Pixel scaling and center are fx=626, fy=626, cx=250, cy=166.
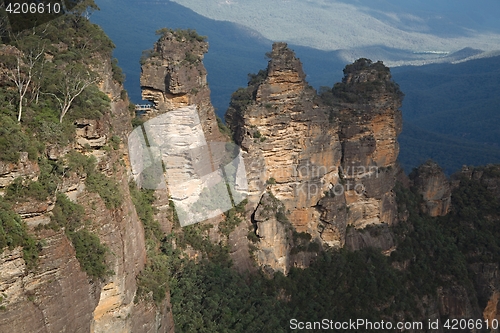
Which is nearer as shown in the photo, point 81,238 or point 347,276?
point 81,238

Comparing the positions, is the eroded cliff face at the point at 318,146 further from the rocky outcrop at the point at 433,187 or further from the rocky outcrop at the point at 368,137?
the rocky outcrop at the point at 433,187

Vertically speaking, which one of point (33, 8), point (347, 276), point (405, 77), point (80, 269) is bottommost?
point (405, 77)

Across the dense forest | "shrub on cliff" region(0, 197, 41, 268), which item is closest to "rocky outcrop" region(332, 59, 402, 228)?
the dense forest

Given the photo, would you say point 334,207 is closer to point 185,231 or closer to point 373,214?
point 373,214

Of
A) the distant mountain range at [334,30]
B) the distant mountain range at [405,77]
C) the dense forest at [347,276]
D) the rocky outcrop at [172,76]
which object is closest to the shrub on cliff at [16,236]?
the dense forest at [347,276]

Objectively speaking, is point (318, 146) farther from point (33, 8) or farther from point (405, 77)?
point (405, 77)

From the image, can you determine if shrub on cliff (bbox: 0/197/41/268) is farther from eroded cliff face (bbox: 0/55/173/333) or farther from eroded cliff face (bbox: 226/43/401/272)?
eroded cliff face (bbox: 226/43/401/272)

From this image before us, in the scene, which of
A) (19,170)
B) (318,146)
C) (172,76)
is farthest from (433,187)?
(19,170)

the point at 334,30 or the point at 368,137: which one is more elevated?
the point at 368,137
